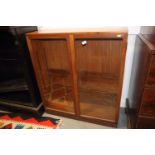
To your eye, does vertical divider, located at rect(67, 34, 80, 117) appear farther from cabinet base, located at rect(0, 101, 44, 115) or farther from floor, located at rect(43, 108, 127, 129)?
cabinet base, located at rect(0, 101, 44, 115)

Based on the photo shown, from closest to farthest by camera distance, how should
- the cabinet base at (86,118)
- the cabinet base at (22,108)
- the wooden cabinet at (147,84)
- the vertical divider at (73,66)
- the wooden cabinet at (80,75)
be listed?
the wooden cabinet at (147,84) < the vertical divider at (73,66) < the wooden cabinet at (80,75) < the cabinet base at (86,118) < the cabinet base at (22,108)

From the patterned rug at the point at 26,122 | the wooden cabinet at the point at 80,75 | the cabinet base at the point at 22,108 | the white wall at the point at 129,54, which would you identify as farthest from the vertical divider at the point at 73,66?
the white wall at the point at 129,54

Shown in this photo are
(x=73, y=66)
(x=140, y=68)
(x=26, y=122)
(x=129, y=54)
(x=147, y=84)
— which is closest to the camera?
(x=147, y=84)

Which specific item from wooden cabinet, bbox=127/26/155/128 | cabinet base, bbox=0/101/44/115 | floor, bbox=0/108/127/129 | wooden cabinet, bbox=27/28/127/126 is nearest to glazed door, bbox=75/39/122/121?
wooden cabinet, bbox=27/28/127/126

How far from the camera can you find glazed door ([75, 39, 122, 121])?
4.35 ft

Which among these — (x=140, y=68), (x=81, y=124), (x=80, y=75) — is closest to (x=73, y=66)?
(x=80, y=75)

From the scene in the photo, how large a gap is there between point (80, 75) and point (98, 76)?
20 centimetres

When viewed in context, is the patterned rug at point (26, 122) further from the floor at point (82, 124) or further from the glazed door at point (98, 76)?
the glazed door at point (98, 76)

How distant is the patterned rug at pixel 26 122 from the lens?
5.04ft

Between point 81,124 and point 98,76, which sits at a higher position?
point 98,76

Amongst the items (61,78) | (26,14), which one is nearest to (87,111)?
(61,78)

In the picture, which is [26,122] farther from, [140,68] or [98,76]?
[140,68]

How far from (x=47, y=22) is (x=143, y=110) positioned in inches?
48.5

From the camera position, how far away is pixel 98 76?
1497 millimetres
